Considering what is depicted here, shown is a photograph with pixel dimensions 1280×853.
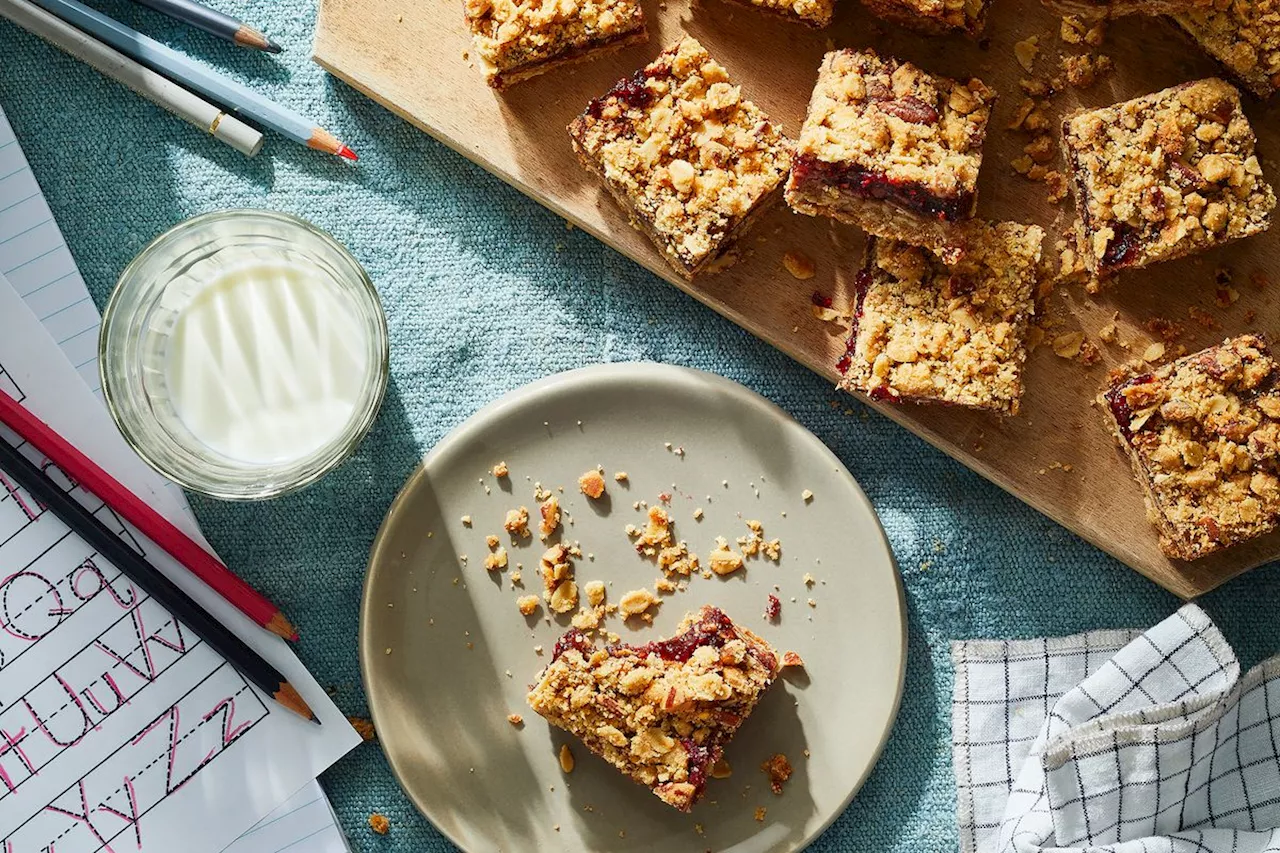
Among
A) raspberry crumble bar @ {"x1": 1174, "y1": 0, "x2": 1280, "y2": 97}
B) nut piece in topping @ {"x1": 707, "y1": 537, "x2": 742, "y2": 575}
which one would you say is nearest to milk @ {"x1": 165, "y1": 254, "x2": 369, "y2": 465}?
nut piece in topping @ {"x1": 707, "y1": 537, "x2": 742, "y2": 575}

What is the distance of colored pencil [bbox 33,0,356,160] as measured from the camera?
7.98 ft

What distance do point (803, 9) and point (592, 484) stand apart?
107cm

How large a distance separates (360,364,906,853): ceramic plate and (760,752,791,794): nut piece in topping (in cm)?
2

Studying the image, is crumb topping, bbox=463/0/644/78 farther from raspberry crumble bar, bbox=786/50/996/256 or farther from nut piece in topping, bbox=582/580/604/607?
nut piece in topping, bbox=582/580/604/607

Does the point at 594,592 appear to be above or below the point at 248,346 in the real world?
below

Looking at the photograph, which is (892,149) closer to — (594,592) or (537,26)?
(537,26)

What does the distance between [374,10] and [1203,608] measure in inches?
88.1

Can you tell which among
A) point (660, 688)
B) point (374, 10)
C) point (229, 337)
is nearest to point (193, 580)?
point (229, 337)

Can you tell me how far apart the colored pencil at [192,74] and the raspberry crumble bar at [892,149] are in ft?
3.36

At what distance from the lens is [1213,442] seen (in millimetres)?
2283

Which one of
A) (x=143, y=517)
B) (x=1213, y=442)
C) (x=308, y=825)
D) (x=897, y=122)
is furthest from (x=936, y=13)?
(x=308, y=825)

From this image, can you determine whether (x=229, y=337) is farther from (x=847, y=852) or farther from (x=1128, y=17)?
(x=1128, y=17)

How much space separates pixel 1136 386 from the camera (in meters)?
2.29

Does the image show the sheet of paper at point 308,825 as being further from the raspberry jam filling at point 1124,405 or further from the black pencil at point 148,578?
the raspberry jam filling at point 1124,405
